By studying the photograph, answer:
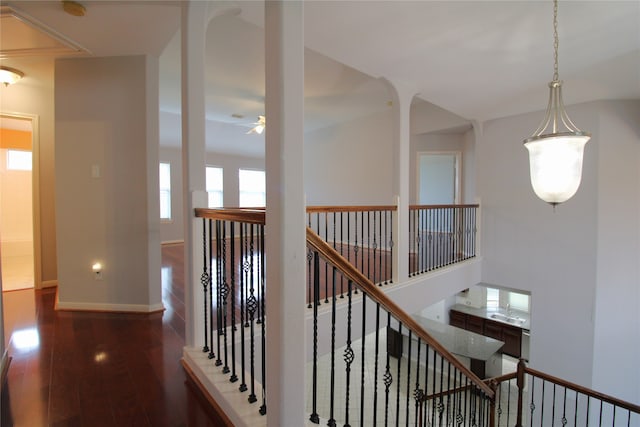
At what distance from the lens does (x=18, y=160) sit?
5.97 meters

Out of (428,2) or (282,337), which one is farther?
(428,2)

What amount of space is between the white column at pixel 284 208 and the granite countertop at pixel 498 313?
8.59m

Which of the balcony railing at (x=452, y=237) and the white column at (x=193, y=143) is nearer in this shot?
the white column at (x=193, y=143)

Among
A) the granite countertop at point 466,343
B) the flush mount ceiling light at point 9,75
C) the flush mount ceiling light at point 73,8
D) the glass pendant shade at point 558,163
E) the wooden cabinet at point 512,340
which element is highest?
the flush mount ceiling light at point 73,8

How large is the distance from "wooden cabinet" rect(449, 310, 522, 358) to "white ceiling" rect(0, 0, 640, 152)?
18.9 feet

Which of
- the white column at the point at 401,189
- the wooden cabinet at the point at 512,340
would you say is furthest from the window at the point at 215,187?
the wooden cabinet at the point at 512,340

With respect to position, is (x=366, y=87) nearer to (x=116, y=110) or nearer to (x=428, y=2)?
(x=428, y=2)

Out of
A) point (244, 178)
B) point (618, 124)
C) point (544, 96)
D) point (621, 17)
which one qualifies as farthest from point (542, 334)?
point (244, 178)

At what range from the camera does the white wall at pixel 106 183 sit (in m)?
2.96

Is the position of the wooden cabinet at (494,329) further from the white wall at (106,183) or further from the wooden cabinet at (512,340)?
the white wall at (106,183)

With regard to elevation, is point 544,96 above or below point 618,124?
above

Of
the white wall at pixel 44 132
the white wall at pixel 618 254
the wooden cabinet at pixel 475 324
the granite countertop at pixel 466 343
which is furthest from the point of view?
the wooden cabinet at pixel 475 324

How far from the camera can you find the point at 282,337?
117 centimetres

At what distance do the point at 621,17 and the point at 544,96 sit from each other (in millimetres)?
1893
